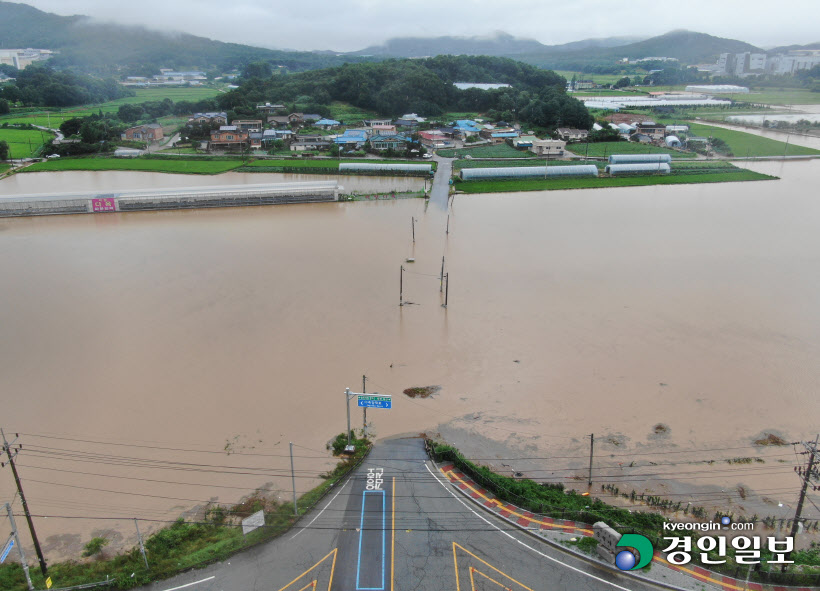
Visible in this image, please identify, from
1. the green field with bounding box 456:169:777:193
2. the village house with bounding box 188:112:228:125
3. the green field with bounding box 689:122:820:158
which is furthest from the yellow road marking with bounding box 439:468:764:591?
the village house with bounding box 188:112:228:125

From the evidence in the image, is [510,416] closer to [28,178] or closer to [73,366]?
[73,366]

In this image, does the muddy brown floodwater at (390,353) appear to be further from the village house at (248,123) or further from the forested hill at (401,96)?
the forested hill at (401,96)

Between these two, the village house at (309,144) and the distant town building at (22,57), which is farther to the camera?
the distant town building at (22,57)

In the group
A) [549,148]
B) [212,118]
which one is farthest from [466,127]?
[212,118]

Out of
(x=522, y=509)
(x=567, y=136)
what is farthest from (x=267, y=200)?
(x=567, y=136)

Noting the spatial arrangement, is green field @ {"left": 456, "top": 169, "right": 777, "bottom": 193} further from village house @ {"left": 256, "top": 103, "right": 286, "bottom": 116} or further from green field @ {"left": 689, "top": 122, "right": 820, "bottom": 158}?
village house @ {"left": 256, "top": 103, "right": 286, "bottom": 116}

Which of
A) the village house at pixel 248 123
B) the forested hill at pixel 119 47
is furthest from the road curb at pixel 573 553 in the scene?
the forested hill at pixel 119 47

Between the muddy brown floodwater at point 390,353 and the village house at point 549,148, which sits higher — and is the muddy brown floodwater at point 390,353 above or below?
below

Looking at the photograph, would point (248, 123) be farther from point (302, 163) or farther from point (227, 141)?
point (302, 163)
